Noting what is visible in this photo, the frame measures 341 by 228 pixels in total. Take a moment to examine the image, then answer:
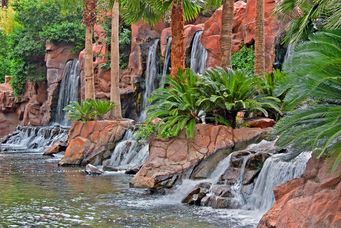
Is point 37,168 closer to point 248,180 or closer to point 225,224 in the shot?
point 248,180

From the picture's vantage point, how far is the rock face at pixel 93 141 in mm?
19500

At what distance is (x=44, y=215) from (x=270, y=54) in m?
13.5

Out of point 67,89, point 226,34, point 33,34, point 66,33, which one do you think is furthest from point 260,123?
point 33,34

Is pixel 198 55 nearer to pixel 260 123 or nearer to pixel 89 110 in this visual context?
pixel 89 110

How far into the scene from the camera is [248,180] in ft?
36.0

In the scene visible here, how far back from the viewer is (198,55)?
2455 centimetres

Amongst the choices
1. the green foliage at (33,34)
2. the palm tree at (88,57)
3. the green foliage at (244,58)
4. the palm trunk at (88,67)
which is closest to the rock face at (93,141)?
the palm trunk at (88,67)

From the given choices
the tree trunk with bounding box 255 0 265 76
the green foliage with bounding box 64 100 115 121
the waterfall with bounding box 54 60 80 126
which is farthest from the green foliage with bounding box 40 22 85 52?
the tree trunk with bounding box 255 0 265 76

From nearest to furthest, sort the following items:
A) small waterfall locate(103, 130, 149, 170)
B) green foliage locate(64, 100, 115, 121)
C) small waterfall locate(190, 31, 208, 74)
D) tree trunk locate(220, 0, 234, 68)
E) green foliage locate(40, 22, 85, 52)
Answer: tree trunk locate(220, 0, 234, 68)
small waterfall locate(103, 130, 149, 170)
green foliage locate(64, 100, 115, 121)
small waterfall locate(190, 31, 208, 74)
green foliage locate(40, 22, 85, 52)

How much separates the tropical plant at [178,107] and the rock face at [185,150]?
0.28m

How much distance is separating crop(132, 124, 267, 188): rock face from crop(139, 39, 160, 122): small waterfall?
1442 centimetres

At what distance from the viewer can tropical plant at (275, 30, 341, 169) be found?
5934 mm

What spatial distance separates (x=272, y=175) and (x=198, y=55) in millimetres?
14758

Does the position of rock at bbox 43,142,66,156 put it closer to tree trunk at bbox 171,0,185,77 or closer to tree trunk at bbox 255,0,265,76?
tree trunk at bbox 171,0,185,77
